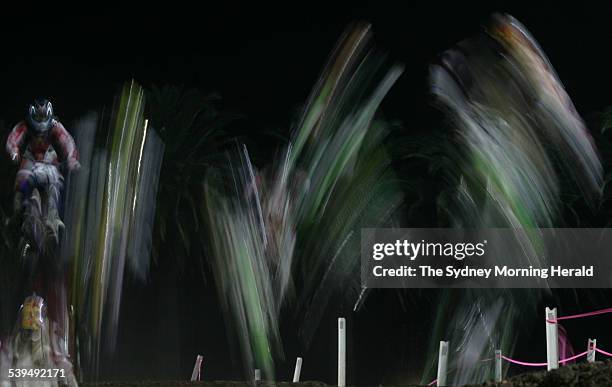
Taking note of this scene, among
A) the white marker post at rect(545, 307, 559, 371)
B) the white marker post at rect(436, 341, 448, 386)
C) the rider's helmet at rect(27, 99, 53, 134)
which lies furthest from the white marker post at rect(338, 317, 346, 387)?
the rider's helmet at rect(27, 99, 53, 134)

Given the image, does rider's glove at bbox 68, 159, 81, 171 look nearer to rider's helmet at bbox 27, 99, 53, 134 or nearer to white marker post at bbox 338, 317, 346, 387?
rider's helmet at bbox 27, 99, 53, 134

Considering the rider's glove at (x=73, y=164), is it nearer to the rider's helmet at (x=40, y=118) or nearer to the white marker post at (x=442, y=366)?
the rider's helmet at (x=40, y=118)

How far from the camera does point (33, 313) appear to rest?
1433 cm

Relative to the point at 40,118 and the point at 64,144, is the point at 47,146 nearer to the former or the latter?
the point at 64,144

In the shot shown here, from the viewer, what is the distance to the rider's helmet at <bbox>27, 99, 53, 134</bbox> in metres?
14.2

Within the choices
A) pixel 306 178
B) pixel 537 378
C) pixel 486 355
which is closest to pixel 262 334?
pixel 306 178

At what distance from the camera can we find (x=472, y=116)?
1541 cm

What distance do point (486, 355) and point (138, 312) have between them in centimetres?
633

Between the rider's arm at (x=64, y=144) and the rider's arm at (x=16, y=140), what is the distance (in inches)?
20.9

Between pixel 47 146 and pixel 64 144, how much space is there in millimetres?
265

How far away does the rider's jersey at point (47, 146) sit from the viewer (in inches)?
557

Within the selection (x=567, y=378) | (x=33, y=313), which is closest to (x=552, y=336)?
(x=567, y=378)

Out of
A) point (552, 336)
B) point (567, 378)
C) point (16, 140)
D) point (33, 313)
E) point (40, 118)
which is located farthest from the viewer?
point (16, 140)

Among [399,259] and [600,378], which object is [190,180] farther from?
[600,378]
